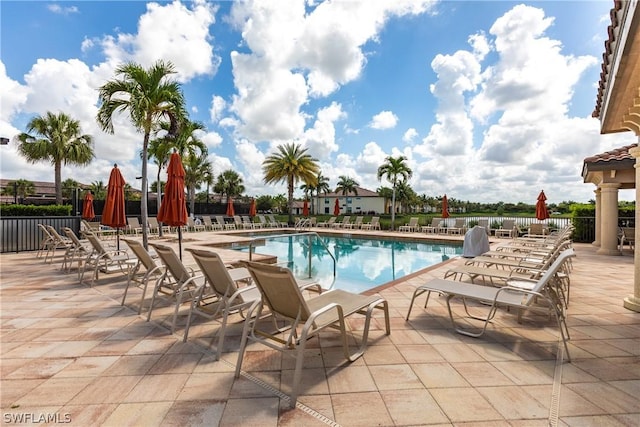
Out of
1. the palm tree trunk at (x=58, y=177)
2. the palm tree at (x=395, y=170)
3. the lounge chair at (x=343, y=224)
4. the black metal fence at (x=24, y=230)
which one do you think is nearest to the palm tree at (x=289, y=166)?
the lounge chair at (x=343, y=224)

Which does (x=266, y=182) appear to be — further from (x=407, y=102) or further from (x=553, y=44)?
(x=553, y=44)

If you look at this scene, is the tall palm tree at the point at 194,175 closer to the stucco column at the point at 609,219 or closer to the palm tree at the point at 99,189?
the stucco column at the point at 609,219

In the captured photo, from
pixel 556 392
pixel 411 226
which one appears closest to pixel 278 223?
pixel 411 226

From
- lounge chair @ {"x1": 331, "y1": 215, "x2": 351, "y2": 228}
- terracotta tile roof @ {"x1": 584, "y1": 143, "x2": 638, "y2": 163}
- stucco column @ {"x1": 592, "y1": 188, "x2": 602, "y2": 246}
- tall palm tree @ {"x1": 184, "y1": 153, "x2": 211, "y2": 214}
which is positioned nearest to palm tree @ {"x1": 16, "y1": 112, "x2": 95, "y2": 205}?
tall palm tree @ {"x1": 184, "y1": 153, "x2": 211, "y2": 214}

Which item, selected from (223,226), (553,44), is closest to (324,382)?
(553,44)

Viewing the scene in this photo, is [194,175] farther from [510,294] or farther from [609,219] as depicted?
[510,294]

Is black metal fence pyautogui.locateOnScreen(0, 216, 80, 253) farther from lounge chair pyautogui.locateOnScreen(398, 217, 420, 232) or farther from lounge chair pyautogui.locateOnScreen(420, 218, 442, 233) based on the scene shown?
lounge chair pyautogui.locateOnScreen(420, 218, 442, 233)

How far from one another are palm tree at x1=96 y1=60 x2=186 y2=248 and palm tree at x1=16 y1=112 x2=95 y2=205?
12219 millimetres

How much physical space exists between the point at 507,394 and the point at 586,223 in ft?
45.2

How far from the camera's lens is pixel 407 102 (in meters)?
14.0

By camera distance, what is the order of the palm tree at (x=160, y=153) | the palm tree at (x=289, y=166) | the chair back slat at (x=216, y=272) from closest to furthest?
the chair back slat at (x=216, y=272) → the palm tree at (x=160, y=153) → the palm tree at (x=289, y=166)

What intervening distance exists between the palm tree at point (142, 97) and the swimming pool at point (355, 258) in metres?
3.59

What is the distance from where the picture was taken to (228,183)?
43.2m

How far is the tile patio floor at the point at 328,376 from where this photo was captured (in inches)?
77.9
